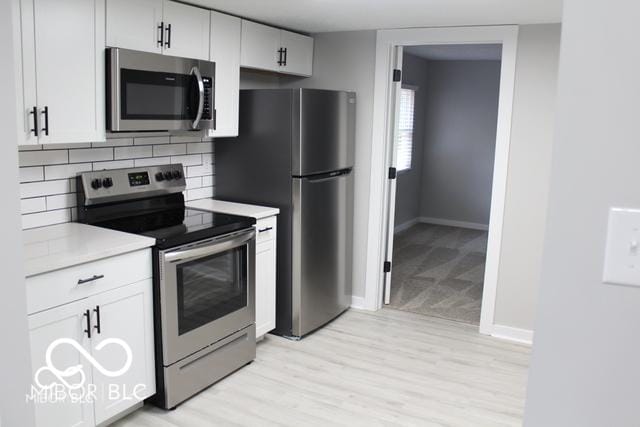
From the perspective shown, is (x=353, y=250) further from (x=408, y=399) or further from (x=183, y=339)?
(x=183, y=339)

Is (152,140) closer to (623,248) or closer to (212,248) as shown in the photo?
(212,248)

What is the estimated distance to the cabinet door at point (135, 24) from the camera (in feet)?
9.04

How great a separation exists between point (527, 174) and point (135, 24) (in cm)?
263

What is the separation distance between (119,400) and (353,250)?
2.26 m

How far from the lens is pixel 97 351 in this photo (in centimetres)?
253

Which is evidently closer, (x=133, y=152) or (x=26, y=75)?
(x=26, y=75)

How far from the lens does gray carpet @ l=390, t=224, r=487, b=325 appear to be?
4.62m

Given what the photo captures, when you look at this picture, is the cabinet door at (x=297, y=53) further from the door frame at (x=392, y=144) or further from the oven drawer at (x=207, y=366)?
the oven drawer at (x=207, y=366)

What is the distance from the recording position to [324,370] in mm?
3438

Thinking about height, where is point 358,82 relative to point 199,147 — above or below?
above

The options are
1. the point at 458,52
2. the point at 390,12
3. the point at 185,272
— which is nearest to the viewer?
the point at 185,272

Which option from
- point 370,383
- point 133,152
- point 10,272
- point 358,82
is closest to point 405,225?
point 358,82

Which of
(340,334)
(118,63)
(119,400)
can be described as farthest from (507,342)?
(118,63)

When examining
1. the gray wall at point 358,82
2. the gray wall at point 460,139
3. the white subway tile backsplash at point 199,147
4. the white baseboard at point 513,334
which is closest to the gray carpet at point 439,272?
the white baseboard at point 513,334
